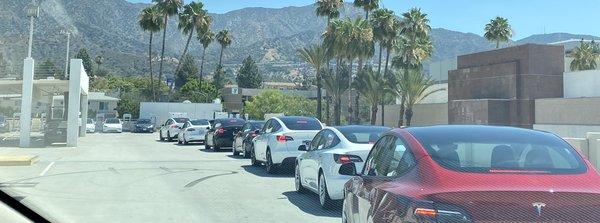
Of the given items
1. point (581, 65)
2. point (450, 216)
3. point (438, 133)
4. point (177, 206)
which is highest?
point (581, 65)

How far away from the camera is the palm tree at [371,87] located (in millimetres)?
52250

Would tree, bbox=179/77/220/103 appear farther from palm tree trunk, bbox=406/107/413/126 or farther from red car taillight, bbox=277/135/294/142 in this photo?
red car taillight, bbox=277/135/294/142

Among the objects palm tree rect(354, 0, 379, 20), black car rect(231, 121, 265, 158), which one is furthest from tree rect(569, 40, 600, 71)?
black car rect(231, 121, 265, 158)

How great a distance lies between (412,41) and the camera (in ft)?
180

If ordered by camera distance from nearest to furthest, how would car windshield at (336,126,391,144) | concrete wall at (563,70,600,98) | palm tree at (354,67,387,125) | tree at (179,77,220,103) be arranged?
car windshield at (336,126,391,144), concrete wall at (563,70,600,98), palm tree at (354,67,387,125), tree at (179,77,220,103)

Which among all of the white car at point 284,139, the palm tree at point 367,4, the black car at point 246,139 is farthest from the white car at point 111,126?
the white car at point 284,139

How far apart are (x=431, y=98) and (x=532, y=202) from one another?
5279 cm

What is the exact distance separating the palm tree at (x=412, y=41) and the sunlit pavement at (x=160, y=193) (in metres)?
36.5

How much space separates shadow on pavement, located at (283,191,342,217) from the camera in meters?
9.79

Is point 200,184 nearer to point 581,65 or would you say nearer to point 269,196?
point 269,196

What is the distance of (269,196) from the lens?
11.6 m

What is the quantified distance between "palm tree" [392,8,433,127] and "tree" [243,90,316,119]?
60.7ft

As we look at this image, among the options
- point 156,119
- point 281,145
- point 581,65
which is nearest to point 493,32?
point 581,65

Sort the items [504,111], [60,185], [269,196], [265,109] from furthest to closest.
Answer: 1. [265,109]
2. [504,111]
3. [60,185]
4. [269,196]
